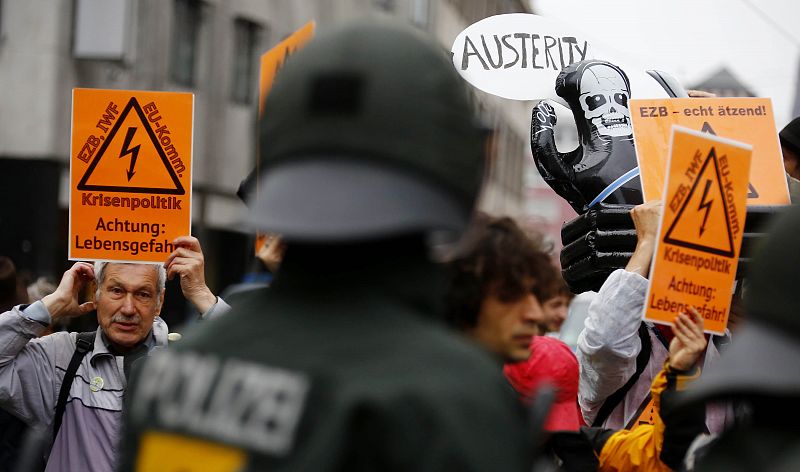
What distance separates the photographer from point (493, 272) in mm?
2502

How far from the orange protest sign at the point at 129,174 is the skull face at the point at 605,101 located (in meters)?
1.51

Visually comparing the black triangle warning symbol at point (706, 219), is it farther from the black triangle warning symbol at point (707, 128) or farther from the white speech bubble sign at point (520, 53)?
the white speech bubble sign at point (520, 53)

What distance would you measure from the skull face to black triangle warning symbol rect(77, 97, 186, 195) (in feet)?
5.16

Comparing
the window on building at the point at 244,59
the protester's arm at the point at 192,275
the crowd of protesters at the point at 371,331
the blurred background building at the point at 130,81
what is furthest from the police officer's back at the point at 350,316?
the window on building at the point at 244,59

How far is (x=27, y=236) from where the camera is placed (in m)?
17.6

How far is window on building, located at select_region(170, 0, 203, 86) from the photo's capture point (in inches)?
853

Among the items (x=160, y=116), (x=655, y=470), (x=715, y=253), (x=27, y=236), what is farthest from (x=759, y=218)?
(x=27, y=236)

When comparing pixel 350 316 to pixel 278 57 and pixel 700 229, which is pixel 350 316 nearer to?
pixel 700 229

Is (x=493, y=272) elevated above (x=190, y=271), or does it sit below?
above

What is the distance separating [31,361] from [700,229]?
244 cm

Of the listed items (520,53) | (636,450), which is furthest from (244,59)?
(636,450)

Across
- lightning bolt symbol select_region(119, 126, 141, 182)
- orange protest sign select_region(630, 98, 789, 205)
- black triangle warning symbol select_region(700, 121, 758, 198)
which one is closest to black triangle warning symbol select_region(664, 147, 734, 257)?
orange protest sign select_region(630, 98, 789, 205)

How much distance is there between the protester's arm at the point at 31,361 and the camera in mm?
4648

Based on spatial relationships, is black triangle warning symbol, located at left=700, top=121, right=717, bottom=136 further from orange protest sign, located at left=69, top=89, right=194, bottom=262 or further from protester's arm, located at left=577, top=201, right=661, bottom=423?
orange protest sign, located at left=69, top=89, right=194, bottom=262
